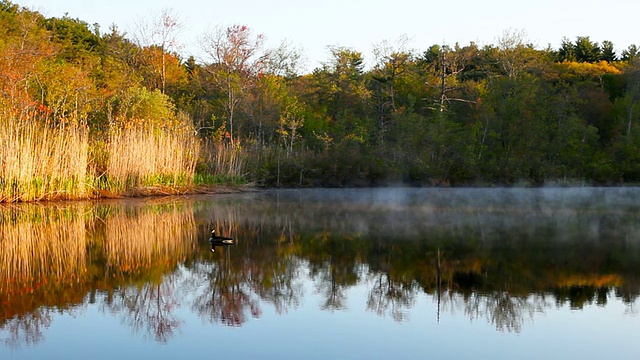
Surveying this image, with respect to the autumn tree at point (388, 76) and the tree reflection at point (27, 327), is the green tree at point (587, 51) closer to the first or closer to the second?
the autumn tree at point (388, 76)

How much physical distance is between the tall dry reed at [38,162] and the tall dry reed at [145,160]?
94 centimetres

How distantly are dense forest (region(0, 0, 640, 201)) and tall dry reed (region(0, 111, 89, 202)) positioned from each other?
0.04m

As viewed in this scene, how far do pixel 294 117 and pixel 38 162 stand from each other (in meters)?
13.3

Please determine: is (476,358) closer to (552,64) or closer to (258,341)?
(258,341)

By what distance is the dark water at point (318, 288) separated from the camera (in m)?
4.65

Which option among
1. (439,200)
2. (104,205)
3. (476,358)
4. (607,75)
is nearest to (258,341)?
(476,358)

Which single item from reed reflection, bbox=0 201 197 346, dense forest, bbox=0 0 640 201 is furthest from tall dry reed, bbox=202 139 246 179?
reed reflection, bbox=0 201 197 346

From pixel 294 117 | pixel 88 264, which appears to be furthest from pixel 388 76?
pixel 88 264

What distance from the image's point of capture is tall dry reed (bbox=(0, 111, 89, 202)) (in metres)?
13.3

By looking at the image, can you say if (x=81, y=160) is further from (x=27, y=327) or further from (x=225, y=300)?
(x=27, y=327)

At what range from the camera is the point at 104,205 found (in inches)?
576

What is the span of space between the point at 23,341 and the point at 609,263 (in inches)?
243

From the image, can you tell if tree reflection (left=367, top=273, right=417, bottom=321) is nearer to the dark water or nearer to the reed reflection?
the dark water

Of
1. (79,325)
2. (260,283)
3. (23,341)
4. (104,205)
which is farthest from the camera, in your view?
(104,205)
